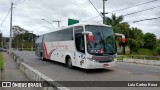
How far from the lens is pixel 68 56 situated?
Result: 15156 millimetres

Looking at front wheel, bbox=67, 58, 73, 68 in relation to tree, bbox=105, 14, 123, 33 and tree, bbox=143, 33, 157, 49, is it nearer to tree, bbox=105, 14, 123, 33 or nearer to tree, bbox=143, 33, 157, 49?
tree, bbox=105, 14, 123, 33

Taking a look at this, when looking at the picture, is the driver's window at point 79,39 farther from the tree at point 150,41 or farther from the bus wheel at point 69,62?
the tree at point 150,41

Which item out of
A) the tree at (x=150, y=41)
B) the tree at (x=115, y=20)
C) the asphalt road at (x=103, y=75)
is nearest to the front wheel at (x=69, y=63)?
the asphalt road at (x=103, y=75)

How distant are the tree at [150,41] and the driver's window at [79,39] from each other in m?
51.0

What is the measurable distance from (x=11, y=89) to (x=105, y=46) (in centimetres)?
636

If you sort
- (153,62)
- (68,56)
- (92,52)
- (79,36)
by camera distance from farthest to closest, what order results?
(153,62) → (68,56) → (79,36) → (92,52)

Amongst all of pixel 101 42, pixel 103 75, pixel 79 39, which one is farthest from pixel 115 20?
pixel 103 75

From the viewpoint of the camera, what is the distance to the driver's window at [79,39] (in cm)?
1276

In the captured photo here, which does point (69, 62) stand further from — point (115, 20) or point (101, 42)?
point (115, 20)

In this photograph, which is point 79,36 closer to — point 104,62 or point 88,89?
point 104,62

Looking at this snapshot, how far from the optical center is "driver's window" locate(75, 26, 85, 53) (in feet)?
41.9

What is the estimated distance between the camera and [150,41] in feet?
202

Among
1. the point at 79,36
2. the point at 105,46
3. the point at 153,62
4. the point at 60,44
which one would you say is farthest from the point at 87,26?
the point at 153,62

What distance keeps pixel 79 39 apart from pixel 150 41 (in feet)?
174
